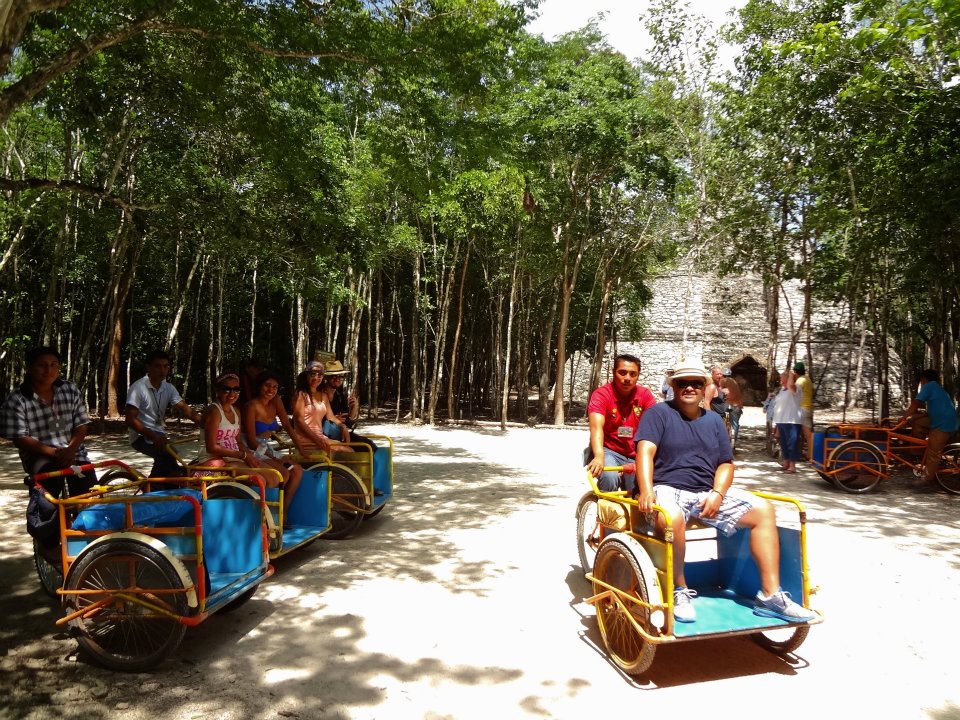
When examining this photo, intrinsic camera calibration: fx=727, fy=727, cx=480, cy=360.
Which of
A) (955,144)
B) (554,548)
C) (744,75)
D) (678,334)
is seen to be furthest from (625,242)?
Result: (554,548)

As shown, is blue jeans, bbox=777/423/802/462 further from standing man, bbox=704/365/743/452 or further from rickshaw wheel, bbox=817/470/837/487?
rickshaw wheel, bbox=817/470/837/487

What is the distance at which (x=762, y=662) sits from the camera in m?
3.49

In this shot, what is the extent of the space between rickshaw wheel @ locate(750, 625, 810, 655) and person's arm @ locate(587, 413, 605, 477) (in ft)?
4.07

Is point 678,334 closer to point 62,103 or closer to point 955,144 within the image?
point 955,144

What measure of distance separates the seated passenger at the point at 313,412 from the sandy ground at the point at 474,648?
783mm

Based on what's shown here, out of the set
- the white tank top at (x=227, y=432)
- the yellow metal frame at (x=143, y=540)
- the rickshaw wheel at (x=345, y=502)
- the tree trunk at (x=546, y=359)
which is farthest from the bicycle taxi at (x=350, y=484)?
the tree trunk at (x=546, y=359)

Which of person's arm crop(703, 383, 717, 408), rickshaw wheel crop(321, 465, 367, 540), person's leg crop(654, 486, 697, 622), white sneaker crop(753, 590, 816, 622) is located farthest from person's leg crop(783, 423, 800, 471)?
person's leg crop(654, 486, 697, 622)

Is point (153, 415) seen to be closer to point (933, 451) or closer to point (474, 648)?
point (474, 648)

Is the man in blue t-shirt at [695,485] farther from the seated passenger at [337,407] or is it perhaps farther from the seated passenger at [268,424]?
the seated passenger at [337,407]

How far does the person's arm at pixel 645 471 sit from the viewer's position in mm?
3440

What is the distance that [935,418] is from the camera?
831 centimetres

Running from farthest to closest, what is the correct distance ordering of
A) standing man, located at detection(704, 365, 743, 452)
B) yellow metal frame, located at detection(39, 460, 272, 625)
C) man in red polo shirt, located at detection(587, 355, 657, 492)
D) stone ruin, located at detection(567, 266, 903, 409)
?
stone ruin, located at detection(567, 266, 903, 409)
standing man, located at detection(704, 365, 743, 452)
man in red polo shirt, located at detection(587, 355, 657, 492)
yellow metal frame, located at detection(39, 460, 272, 625)

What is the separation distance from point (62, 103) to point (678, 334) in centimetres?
2411

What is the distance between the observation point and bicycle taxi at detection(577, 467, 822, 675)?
3.15m
